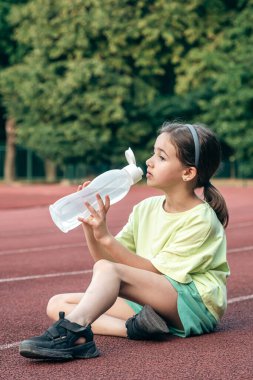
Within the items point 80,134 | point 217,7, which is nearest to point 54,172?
point 80,134

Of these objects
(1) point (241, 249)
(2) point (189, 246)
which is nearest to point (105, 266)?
(2) point (189, 246)

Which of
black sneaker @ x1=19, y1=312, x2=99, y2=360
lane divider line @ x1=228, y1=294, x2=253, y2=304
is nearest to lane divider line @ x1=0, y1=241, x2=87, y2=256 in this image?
lane divider line @ x1=228, y1=294, x2=253, y2=304

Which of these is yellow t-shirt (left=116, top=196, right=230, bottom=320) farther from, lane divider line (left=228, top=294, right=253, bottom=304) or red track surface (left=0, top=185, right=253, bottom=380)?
lane divider line (left=228, top=294, right=253, bottom=304)

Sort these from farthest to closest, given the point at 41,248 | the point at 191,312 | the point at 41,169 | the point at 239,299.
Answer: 1. the point at 41,169
2. the point at 41,248
3. the point at 239,299
4. the point at 191,312

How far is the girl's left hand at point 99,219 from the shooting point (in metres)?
4.89

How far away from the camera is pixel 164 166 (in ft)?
17.4

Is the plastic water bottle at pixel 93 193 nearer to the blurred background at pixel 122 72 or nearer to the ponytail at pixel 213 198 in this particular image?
the ponytail at pixel 213 198

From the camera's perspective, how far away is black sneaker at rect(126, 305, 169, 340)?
5.15 m

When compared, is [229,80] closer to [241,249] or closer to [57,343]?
[241,249]

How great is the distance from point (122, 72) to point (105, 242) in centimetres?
3220

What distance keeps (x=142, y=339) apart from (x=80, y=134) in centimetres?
3091

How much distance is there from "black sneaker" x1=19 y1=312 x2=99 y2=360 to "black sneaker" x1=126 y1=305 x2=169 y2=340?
0.50 metres

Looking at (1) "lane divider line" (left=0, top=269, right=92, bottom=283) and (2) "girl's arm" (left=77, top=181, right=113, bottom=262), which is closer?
(2) "girl's arm" (left=77, top=181, right=113, bottom=262)

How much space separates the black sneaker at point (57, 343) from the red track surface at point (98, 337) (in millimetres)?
68
